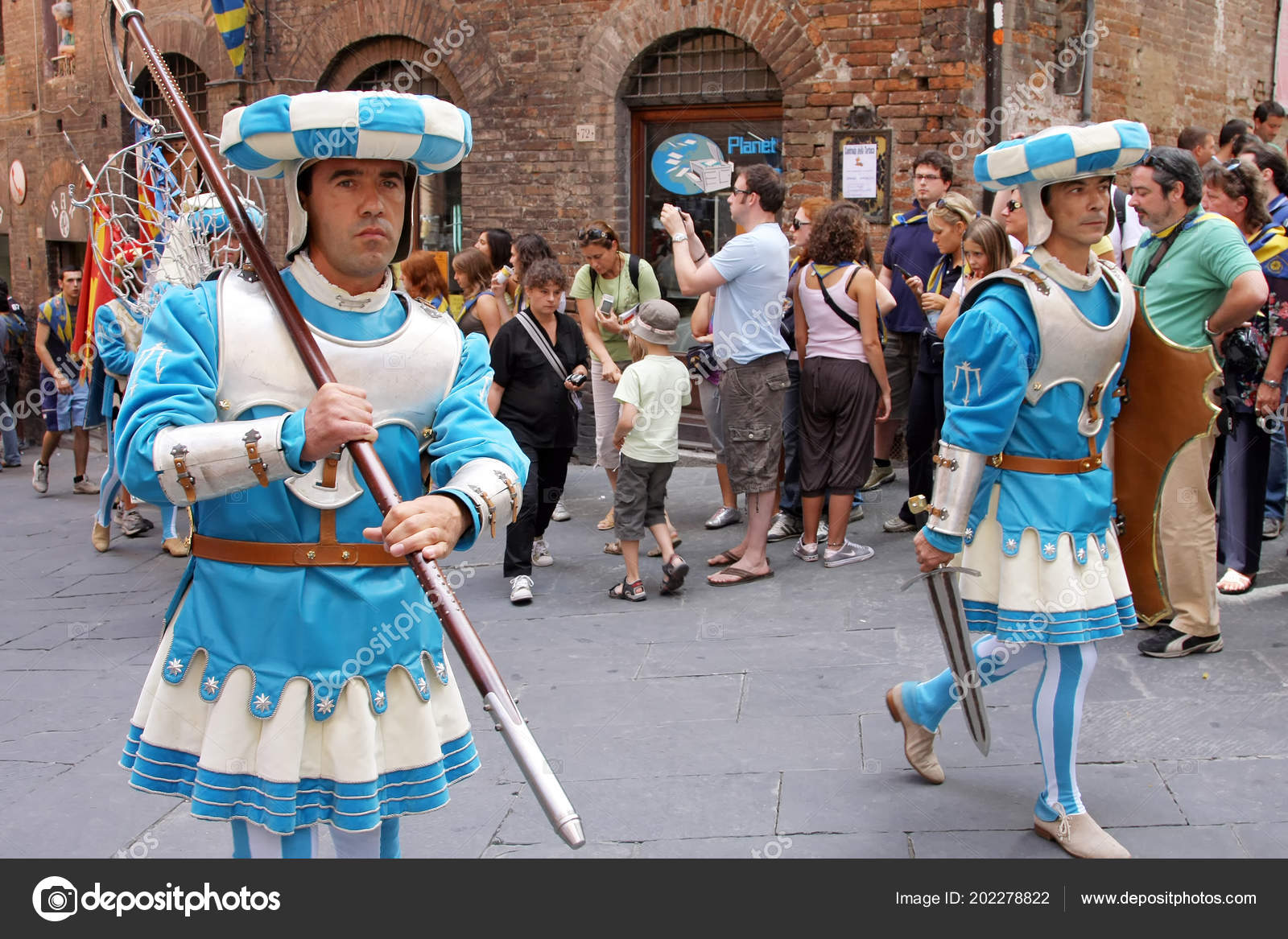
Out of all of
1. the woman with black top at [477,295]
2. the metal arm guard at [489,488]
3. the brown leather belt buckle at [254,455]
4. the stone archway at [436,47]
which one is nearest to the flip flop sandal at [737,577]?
the woman with black top at [477,295]

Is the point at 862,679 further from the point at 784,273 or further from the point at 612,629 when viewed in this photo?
the point at 784,273

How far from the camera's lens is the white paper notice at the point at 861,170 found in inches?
352

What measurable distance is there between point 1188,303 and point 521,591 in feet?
10.7

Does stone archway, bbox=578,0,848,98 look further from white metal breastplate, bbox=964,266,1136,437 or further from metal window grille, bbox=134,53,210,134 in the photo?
white metal breastplate, bbox=964,266,1136,437

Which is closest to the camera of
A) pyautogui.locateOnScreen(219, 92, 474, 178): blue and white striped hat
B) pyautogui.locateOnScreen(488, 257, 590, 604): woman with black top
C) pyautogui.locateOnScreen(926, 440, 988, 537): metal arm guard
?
pyautogui.locateOnScreen(219, 92, 474, 178): blue and white striped hat

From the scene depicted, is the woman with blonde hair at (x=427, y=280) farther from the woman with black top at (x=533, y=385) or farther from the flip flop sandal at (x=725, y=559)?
the flip flop sandal at (x=725, y=559)

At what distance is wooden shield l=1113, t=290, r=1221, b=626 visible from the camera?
14.5ft

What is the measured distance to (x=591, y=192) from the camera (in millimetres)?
10438

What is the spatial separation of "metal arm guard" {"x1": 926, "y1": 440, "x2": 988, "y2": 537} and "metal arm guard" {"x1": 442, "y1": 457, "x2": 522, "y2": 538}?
4.72 feet

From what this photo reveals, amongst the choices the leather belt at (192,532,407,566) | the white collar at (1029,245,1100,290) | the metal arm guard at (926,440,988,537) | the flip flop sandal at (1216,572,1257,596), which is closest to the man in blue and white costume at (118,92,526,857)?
the leather belt at (192,532,407,566)

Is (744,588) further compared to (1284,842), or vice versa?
(744,588)

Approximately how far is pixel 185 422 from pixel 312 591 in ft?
1.33
